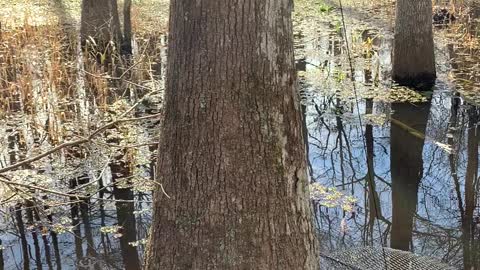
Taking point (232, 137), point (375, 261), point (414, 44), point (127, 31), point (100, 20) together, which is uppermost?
point (100, 20)

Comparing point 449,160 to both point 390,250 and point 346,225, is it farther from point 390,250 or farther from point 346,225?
point 390,250

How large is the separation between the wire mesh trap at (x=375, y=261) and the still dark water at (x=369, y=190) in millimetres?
290

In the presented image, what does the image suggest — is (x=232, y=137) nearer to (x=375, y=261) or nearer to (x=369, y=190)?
(x=375, y=261)

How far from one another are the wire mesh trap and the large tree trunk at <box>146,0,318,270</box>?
1317mm

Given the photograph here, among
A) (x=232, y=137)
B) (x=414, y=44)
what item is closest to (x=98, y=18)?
(x=414, y=44)

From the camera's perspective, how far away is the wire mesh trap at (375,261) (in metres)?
3.62

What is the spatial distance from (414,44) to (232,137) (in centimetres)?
517

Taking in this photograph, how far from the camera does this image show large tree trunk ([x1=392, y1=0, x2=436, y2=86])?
6.89m

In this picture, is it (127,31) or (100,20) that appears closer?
(100,20)

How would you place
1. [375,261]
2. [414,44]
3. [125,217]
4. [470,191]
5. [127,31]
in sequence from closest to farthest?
[375,261], [125,217], [470,191], [414,44], [127,31]

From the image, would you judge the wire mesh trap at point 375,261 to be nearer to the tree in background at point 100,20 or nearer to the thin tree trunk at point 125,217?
the thin tree trunk at point 125,217

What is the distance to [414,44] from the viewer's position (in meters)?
6.95

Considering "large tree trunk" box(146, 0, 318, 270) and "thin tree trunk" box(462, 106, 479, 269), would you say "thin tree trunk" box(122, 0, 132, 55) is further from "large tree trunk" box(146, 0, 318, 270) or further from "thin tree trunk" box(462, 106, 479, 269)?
"large tree trunk" box(146, 0, 318, 270)

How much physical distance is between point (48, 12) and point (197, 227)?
379 inches
